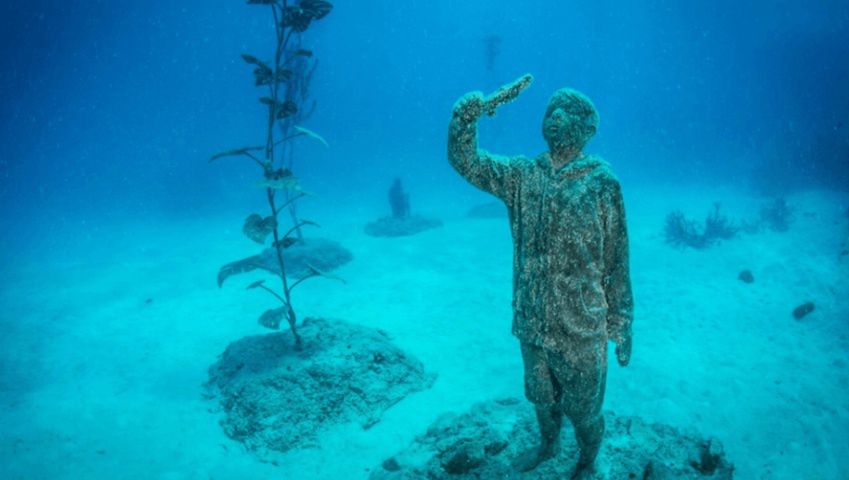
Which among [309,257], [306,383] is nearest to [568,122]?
[306,383]

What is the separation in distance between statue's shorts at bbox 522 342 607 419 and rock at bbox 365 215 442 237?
10736mm

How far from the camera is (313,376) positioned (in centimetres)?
451

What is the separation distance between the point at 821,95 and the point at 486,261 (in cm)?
3244

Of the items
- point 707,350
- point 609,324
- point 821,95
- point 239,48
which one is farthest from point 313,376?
point 239,48

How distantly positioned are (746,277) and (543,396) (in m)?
8.57

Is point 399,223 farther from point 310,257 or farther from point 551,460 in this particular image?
point 551,460

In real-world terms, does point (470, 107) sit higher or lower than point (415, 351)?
higher

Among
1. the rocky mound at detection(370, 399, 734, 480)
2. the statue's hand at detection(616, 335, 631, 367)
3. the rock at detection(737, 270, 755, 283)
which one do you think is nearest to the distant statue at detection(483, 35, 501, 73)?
the rock at detection(737, 270, 755, 283)

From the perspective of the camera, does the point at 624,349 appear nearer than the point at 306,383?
Yes

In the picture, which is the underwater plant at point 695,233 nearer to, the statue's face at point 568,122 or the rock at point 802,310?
the rock at point 802,310

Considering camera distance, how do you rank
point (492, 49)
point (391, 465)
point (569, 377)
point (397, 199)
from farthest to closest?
point (492, 49), point (397, 199), point (391, 465), point (569, 377)

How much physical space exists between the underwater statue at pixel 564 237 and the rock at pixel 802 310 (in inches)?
272

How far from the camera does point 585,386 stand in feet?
7.04

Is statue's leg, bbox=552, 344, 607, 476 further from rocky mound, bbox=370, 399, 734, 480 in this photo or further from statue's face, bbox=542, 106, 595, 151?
statue's face, bbox=542, 106, 595, 151
